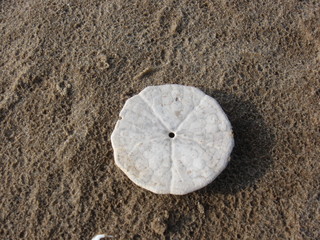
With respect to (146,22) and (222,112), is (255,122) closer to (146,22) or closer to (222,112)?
(222,112)

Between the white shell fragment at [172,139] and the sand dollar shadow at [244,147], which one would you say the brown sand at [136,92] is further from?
the white shell fragment at [172,139]

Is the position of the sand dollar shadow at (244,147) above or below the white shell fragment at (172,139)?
below

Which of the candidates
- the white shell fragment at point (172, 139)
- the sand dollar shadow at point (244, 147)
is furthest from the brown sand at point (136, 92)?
the white shell fragment at point (172, 139)

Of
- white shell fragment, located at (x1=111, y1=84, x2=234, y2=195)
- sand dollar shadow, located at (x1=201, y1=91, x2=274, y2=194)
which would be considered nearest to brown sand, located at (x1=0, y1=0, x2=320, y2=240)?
sand dollar shadow, located at (x1=201, y1=91, x2=274, y2=194)

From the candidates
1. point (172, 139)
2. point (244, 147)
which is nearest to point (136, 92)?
point (172, 139)

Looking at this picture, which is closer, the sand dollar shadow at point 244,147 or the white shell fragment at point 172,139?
the white shell fragment at point 172,139
